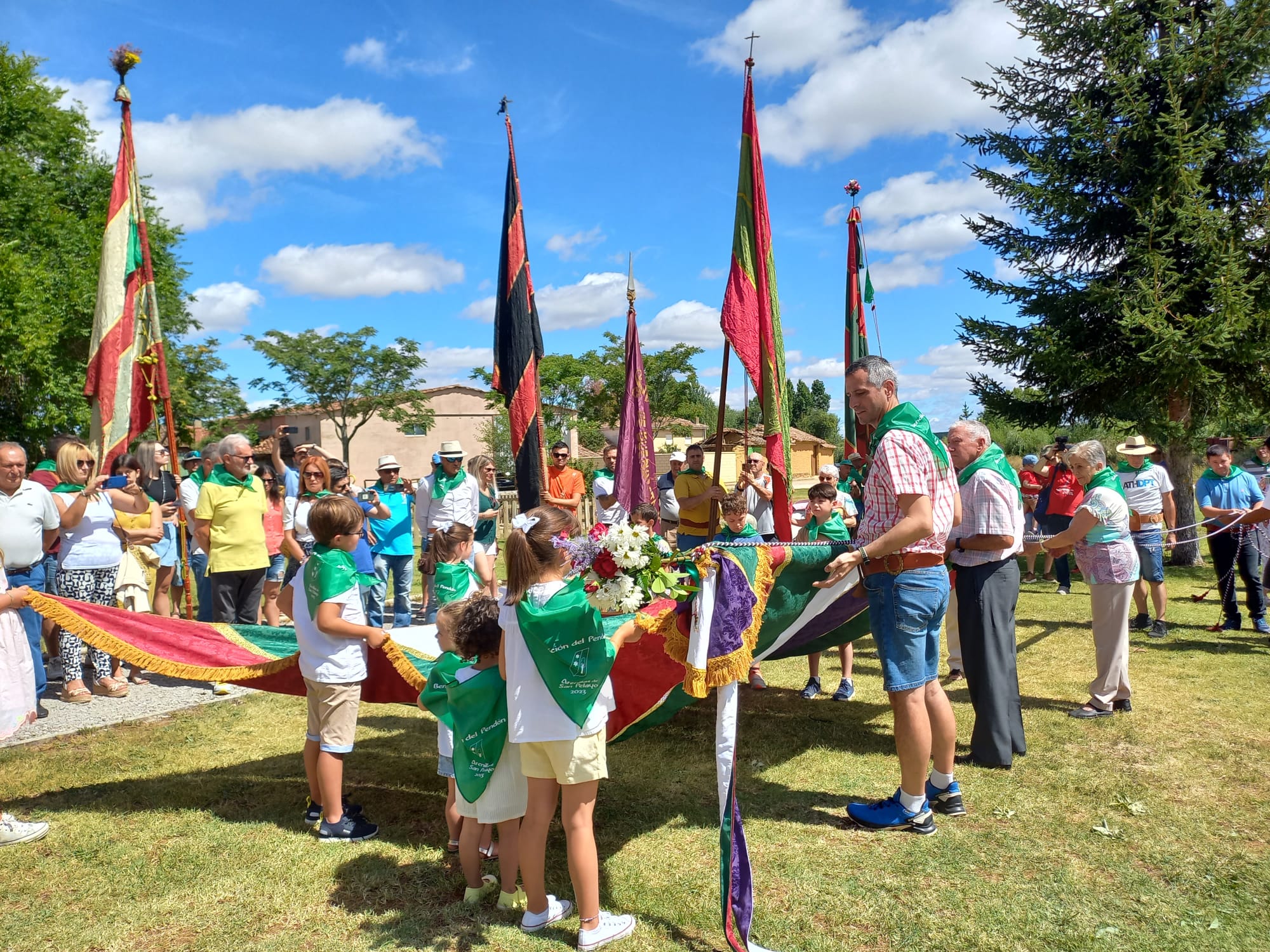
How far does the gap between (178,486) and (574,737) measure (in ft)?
16.5

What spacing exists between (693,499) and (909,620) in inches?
173

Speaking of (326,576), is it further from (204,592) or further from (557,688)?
(204,592)

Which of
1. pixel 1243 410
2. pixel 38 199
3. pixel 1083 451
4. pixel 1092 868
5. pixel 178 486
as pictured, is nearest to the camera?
pixel 1092 868

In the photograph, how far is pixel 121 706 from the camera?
6340mm

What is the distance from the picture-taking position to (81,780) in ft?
15.7

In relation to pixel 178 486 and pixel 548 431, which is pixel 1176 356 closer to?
pixel 178 486

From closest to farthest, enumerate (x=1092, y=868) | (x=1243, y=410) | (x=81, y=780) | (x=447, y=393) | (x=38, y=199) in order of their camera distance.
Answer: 1. (x=1092, y=868)
2. (x=81, y=780)
3. (x=1243, y=410)
4. (x=38, y=199)
5. (x=447, y=393)

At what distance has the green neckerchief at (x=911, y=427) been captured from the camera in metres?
3.88

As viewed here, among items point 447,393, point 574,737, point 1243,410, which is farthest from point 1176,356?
point 447,393

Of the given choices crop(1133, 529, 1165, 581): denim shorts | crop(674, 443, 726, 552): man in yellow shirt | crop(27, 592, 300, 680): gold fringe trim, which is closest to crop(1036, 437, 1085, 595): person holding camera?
crop(1133, 529, 1165, 581): denim shorts

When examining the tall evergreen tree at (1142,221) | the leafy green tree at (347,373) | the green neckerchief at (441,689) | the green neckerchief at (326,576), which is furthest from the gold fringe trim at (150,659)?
the leafy green tree at (347,373)

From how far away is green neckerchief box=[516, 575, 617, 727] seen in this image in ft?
9.70

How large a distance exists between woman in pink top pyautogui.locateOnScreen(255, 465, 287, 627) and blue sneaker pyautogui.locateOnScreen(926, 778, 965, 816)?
19.9 ft

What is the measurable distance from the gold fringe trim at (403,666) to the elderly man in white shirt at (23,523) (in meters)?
2.49
